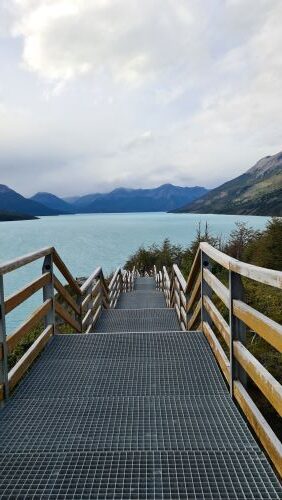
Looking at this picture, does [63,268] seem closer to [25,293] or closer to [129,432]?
[25,293]

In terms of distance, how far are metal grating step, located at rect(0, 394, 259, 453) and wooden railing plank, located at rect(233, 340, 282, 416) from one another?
448 millimetres

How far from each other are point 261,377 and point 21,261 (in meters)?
2.44

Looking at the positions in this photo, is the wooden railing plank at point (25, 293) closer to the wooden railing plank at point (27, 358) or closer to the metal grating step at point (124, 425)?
the wooden railing plank at point (27, 358)

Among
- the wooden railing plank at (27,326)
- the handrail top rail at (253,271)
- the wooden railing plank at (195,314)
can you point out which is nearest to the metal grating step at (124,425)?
the wooden railing plank at (27,326)

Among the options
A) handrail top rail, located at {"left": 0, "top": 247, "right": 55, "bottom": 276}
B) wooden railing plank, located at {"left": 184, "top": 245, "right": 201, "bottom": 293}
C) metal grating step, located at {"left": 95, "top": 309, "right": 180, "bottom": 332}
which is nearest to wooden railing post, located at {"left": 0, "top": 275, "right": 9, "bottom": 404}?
handrail top rail, located at {"left": 0, "top": 247, "right": 55, "bottom": 276}

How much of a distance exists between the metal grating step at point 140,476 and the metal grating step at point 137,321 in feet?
18.7

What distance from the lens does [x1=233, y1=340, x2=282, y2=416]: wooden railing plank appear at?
2436mm

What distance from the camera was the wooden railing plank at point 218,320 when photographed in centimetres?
392

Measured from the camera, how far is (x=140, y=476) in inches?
103

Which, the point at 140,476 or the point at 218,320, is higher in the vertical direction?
the point at 218,320

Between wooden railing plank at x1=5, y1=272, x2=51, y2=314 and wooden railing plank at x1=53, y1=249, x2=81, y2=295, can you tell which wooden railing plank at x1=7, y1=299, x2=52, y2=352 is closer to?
wooden railing plank at x1=5, y1=272, x2=51, y2=314

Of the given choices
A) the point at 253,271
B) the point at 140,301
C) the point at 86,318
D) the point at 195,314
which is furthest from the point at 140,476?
the point at 140,301

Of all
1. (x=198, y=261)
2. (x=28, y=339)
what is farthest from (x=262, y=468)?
(x=28, y=339)

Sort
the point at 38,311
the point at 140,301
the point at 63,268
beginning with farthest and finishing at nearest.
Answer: the point at 140,301, the point at 63,268, the point at 38,311
